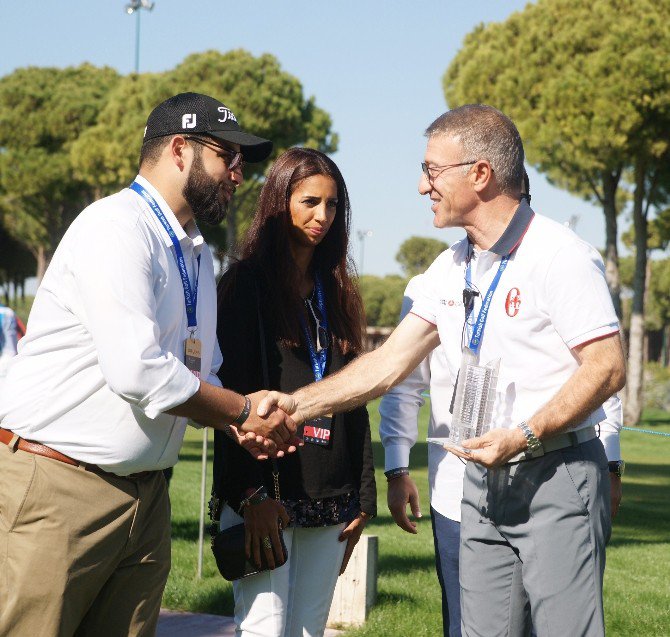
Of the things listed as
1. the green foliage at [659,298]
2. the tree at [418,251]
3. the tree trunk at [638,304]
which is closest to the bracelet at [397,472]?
the tree trunk at [638,304]

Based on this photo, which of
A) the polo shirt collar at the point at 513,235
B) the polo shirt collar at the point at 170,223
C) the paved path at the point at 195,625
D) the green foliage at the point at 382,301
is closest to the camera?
the polo shirt collar at the point at 513,235

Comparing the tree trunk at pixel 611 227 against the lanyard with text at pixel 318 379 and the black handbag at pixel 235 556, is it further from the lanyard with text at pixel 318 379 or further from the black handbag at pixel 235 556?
the black handbag at pixel 235 556

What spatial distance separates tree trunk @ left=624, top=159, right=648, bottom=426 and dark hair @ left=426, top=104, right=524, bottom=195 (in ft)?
74.0

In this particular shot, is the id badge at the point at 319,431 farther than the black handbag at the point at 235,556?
Yes

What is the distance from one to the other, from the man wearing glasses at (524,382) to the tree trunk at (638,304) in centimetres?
2260

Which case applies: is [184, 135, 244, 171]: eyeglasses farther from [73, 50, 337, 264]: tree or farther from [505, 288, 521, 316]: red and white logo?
[73, 50, 337, 264]: tree

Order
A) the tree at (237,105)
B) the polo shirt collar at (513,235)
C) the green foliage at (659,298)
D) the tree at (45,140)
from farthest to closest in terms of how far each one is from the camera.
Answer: the green foliage at (659,298), the tree at (45,140), the tree at (237,105), the polo shirt collar at (513,235)

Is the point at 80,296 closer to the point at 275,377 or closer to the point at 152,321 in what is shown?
the point at 152,321

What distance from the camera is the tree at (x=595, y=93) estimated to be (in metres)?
23.8

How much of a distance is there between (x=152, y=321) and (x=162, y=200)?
531mm

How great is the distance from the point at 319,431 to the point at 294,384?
7.7 inches

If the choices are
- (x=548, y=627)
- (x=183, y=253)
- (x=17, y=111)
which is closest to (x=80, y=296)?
(x=183, y=253)

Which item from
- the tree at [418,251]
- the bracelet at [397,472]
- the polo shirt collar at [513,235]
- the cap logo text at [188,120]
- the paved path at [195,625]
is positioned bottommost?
the paved path at [195,625]

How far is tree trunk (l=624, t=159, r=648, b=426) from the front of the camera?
998 inches
